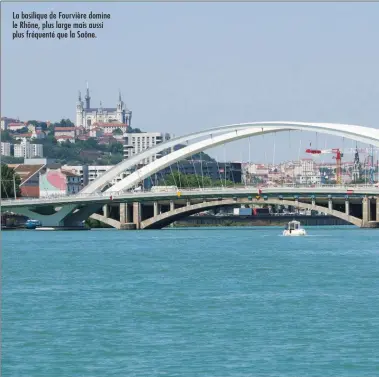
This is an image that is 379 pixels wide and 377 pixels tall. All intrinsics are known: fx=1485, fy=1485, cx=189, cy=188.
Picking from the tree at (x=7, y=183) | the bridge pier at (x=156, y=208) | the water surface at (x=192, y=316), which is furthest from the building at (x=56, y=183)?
the water surface at (x=192, y=316)

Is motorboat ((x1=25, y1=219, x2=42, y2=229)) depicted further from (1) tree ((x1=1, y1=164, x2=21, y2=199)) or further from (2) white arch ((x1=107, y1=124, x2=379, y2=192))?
(1) tree ((x1=1, y1=164, x2=21, y2=199))

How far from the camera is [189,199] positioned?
3578 inches

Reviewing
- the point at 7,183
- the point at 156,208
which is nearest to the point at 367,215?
the point at 156,208

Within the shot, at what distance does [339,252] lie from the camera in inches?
2144

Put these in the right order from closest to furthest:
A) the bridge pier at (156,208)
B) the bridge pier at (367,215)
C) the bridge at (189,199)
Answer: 1. the bridge at (189,199)
2. the bridge pier at (367,215)
3. the bridge pier at (156,208)

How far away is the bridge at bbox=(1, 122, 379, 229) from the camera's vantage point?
82188mm

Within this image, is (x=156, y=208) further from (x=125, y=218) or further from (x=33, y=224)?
(x=33, y=224)

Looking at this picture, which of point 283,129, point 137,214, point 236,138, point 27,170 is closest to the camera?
point 283,129

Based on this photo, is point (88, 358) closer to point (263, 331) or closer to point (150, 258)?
point (263, 331)

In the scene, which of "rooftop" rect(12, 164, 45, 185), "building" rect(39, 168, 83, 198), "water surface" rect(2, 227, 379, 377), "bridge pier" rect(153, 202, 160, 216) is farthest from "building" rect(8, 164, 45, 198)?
"water surface" rect(2, 227, 379, 377)

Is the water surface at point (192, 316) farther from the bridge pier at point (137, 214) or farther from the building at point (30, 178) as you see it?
the building at point (30, 178)

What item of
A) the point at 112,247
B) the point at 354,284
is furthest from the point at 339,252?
the point at 354,284

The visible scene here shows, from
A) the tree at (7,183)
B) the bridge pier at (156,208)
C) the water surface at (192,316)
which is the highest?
the tree at (7,183)

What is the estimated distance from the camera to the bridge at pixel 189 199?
Answer: 82.2 m
